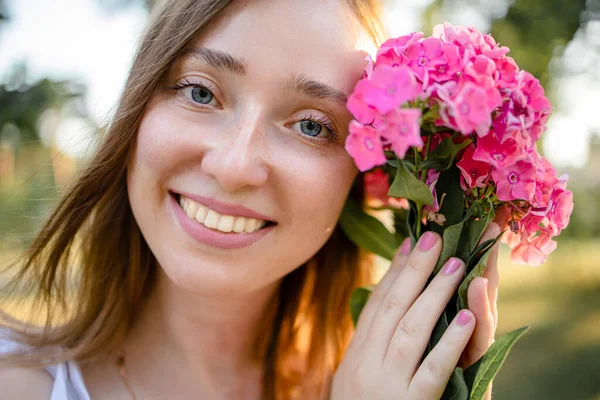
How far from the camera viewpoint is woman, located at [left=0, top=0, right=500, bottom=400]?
1680 millimetres

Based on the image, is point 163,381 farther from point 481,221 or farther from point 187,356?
point 481,221

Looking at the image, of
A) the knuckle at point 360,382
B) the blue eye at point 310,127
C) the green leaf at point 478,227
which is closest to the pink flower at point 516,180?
the green leaf at point 478,227

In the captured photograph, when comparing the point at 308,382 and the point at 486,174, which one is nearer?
the point at 486,174

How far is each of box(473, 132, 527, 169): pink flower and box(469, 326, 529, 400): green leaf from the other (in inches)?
17.9

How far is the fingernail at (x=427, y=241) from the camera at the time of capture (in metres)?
1.73

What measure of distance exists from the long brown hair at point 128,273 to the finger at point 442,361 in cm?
85

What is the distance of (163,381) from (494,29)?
328 centimetres

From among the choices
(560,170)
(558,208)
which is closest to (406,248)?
(558,208)

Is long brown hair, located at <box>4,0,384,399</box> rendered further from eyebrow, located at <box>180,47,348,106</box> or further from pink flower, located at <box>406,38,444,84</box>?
pink flower, located at <box>406,38,444,84</box>

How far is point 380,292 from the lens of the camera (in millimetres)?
1917

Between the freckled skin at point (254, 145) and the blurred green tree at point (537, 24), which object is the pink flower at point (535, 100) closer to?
the freckled skin at point (254, 145)

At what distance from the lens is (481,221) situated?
1.65 m

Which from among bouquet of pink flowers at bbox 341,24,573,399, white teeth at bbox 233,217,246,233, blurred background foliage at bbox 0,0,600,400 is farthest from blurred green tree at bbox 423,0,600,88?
white teeth at bbox 233,217,246,233

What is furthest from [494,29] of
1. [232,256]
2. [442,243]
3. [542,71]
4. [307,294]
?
[232,256]
